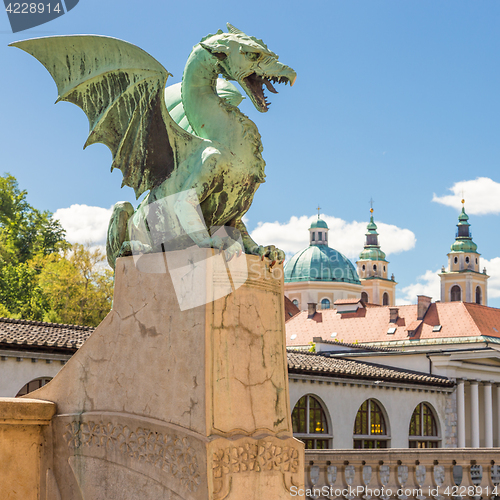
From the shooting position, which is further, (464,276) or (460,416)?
(464,276)

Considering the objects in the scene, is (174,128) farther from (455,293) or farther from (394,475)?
(455,293)

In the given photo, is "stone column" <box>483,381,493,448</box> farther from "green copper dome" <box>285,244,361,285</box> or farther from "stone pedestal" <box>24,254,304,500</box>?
"green copper dome" <box>285,244,361,285</box>

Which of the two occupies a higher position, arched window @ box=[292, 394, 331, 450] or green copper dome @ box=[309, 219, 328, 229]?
green copper dome @ box=[309, 219, 328, 229]

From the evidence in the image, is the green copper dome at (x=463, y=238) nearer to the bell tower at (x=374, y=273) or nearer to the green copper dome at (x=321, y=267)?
the bell tower at (x=374, y=273)

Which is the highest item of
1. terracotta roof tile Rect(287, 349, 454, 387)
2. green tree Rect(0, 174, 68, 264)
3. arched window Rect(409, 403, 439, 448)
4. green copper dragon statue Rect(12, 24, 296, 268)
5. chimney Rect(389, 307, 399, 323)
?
green tree Rect(0, 174, 68, 264)

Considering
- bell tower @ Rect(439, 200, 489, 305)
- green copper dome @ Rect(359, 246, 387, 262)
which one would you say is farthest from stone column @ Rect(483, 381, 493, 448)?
green copper dome @ Rect(359, 246, 387, 262)

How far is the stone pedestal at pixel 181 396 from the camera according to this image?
4570mm

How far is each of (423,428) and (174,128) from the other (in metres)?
31.9

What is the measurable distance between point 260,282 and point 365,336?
5887cm

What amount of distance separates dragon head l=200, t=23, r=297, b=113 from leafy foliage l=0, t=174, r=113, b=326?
35.2 m

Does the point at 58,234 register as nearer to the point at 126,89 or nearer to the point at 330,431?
the point at 330,431

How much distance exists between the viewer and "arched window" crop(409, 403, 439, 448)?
34.1 meters

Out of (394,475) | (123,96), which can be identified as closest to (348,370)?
(394,475)

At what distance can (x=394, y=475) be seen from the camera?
341 inches
